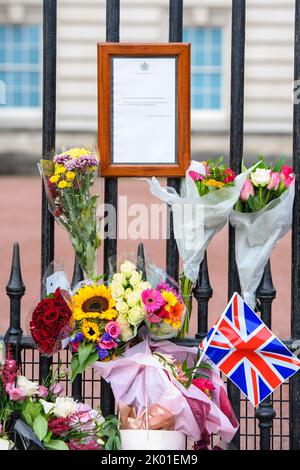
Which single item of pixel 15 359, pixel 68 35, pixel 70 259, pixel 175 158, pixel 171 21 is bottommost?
pixel 70 259

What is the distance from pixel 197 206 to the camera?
9.74ft

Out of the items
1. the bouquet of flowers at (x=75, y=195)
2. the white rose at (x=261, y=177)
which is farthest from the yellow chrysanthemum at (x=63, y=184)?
the white rose at (x=261, y=177)

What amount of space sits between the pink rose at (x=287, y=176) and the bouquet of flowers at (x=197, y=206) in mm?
156

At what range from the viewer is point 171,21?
3.10 m

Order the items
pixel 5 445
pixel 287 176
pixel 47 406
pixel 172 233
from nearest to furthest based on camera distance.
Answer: pixel 5 445
pixel 47 406
pixel 287 176
pixel 172 233

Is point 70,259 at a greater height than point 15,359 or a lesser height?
lesser

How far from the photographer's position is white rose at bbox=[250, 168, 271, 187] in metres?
2.98

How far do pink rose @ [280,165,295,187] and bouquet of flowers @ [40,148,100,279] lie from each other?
0.63m

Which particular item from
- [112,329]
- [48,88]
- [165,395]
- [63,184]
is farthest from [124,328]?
[48,88]

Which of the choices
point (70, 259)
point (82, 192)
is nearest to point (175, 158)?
point (82, 192)

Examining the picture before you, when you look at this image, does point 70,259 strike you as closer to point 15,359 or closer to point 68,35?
point 15,359

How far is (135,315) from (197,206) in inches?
16.7

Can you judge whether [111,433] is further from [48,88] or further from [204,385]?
[48,88]

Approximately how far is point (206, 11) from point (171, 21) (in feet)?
53.2
